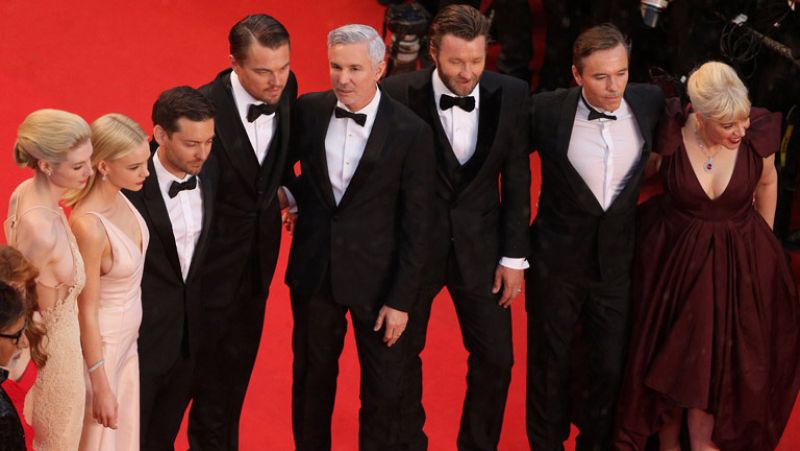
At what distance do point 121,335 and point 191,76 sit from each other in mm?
3454

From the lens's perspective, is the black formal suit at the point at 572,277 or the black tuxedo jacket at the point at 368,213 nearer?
Result: the black tuxedo jacket at the point at 368,213

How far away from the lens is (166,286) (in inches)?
159

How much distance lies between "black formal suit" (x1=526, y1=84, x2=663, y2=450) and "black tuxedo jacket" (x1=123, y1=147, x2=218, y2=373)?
1.08m

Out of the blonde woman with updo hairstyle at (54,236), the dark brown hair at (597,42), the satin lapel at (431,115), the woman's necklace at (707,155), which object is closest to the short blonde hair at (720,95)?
the woman's necklace at (707,155)

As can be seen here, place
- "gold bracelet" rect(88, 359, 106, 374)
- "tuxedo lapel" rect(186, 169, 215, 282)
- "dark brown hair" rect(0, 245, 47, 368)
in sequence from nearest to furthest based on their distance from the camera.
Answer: "dark brown hair" rect(0, 245, 47, 368)
"gold bracelet" rect(88, 359, 106, 374)
"tuxedo lapel" rect(186, 169, 215, 282)

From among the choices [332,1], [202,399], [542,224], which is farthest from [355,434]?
[332,1]

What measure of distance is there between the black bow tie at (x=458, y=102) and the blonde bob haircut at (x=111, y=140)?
0.96 metres

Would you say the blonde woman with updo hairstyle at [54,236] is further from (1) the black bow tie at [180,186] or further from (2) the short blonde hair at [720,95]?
(2) the short blonde hair at [720,95]

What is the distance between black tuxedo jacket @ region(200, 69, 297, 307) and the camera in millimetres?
4184

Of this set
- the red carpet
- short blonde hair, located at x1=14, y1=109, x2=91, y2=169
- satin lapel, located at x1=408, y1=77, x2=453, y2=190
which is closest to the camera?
short blonde hair, located at x1=14, y1=109, x2=91, y2=169

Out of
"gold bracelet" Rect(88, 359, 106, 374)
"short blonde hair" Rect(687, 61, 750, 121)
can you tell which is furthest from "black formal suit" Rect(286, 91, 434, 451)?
"short blonde hair" Rect(687, 61, 750, 121)

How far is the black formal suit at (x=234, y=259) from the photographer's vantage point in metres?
4.20

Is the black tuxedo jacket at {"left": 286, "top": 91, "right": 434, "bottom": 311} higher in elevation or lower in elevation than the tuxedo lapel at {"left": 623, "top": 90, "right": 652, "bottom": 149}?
lower

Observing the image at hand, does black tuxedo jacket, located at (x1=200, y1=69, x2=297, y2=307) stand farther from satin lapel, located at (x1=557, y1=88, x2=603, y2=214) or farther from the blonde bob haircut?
satin lapel, located at (x1=557, y1=88, x2=603, y2=214)
